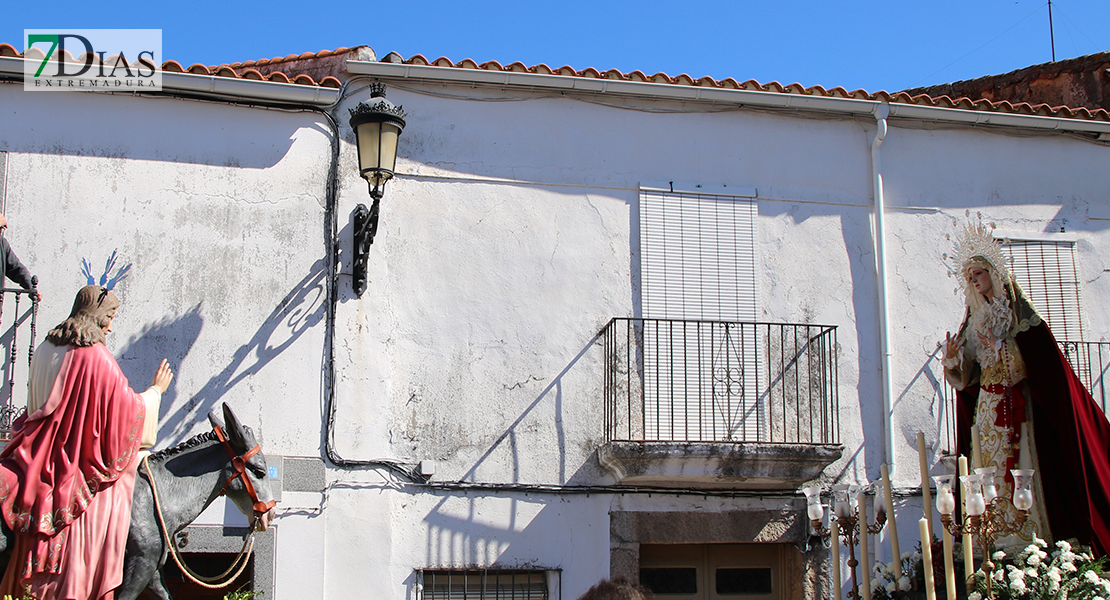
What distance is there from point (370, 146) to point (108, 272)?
201 centimetres

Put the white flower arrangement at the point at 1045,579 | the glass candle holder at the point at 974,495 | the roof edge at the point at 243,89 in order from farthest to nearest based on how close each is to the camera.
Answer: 1. the roof edge at the point at 243,89
2. the white flower arrangement at the point at 1045,579
3. the glass candle holder at the point at 974,495

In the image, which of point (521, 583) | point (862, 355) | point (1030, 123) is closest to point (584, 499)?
point (521, 583)

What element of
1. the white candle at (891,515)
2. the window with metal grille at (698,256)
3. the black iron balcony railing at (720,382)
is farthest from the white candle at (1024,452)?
the window with metal grille at (698,256)

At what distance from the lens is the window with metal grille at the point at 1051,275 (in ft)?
30.3

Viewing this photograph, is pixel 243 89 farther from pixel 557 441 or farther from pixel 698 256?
pixel 698 256

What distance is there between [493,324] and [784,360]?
2.22m

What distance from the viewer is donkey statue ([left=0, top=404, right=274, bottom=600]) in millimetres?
5512

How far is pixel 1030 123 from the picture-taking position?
30.8 feet

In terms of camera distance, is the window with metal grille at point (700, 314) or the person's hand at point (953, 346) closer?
the person's hand at point (953, 346)

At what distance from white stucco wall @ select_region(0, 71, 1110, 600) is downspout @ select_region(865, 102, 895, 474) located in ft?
0.23

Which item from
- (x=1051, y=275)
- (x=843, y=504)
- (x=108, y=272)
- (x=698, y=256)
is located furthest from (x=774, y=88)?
(x=108, y=272)

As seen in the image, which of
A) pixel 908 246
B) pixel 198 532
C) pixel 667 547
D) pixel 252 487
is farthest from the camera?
pixel 908 246

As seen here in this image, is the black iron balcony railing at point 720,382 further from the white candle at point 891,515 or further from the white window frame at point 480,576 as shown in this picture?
the white candle at point 891,515

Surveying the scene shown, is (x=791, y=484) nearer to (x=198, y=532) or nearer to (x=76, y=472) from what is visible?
(x=198, y=532)
